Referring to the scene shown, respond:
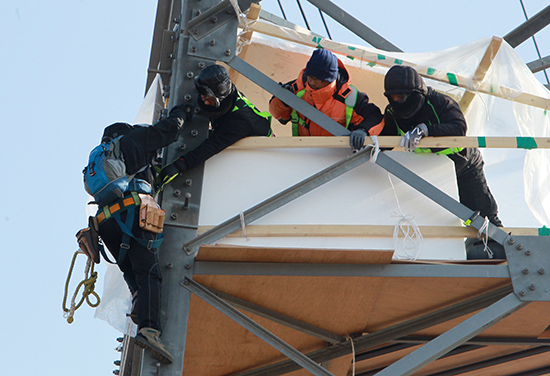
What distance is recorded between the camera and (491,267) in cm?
591

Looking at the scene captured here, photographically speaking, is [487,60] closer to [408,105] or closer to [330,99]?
[408,105]

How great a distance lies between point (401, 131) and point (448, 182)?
65 cm

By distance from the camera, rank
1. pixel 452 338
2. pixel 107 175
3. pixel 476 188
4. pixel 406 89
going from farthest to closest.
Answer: pixel 476 188 → pixel 406 89 → pixel 107 175 → pixel 452 338

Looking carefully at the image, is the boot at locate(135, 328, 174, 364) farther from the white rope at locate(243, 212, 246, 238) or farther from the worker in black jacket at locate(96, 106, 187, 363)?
the white rope at locate(243, 212, 246, 238)

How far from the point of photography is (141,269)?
18.8ft

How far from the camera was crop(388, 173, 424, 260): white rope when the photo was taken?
595 cm

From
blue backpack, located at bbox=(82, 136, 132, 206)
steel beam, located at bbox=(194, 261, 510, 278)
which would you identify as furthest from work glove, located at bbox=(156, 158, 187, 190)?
steel beam, located at bbox=(194, 261, 510, 278)

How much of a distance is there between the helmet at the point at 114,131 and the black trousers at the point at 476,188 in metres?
3.08

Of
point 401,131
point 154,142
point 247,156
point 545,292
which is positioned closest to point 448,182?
point 401,131

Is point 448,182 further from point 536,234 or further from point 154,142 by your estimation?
point 154,142

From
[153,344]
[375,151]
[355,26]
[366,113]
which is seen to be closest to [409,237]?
[375,151]

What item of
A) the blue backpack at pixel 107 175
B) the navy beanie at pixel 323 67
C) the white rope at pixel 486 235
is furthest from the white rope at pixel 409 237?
the blue backpack at pixel 107 175

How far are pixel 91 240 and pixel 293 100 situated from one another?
2.16 m

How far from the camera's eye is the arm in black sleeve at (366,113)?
639 centimetres
